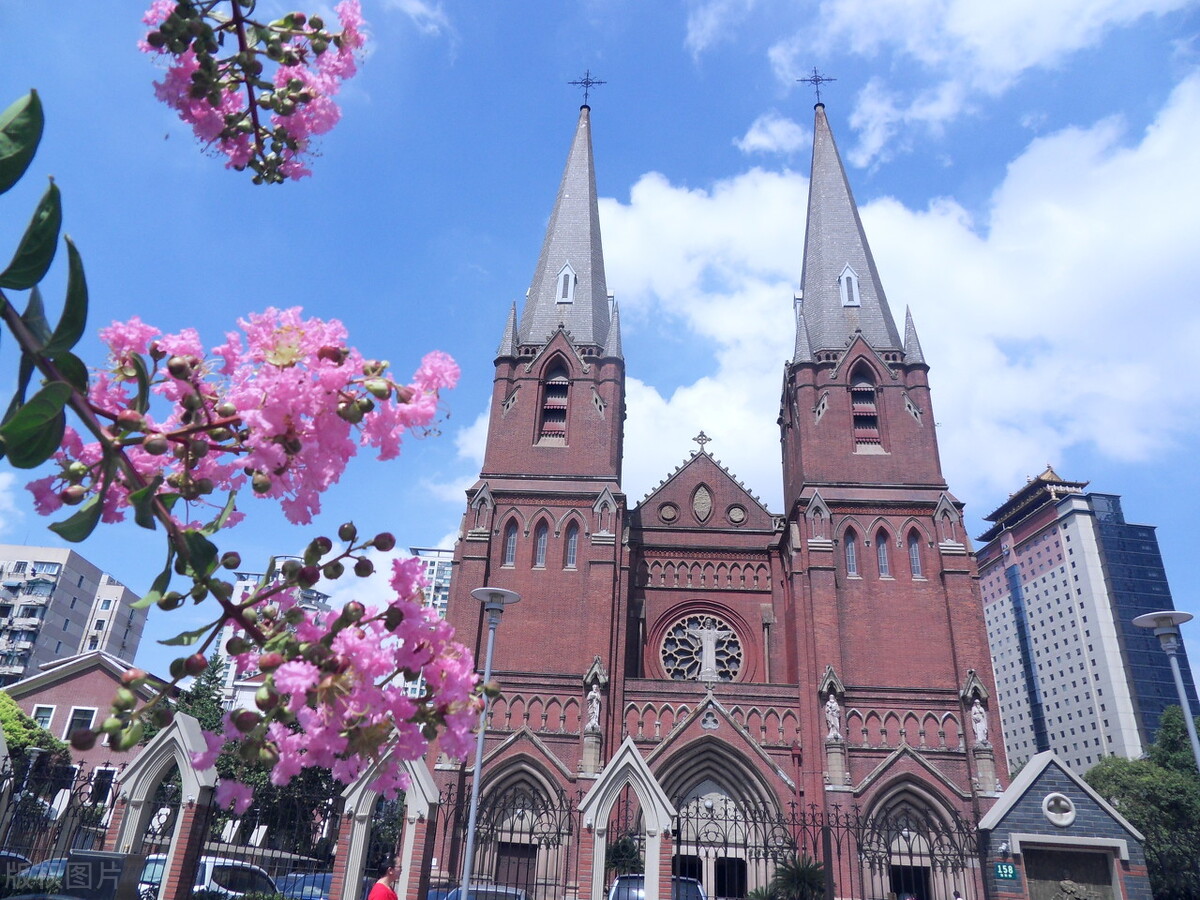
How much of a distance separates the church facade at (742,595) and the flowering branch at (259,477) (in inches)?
729

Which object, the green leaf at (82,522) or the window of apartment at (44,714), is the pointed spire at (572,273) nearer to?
the window of apartment at (44,714)

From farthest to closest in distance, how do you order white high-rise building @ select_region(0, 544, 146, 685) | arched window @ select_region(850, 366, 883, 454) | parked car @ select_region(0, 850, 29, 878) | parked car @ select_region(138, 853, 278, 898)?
white high-rise building @ select_region(0, 544, 146, 685)
arched window @ select_region(850, 366, 883, 454)
parked car @ select_region(138, 853, 278, 898)
parked car @ select_region(0, 850, 29, 878)

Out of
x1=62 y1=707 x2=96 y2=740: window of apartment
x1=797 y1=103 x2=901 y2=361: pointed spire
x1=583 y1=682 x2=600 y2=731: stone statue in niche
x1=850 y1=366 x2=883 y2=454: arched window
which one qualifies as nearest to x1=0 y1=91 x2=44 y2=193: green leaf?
x1=583 y1=682 x2=600 y2=731: stone statue in niche

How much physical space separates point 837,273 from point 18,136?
34.3 meters

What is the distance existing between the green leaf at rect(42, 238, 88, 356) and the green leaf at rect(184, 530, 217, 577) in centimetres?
60

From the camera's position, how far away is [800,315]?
32938mm

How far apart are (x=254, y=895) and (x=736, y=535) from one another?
70.3 ft

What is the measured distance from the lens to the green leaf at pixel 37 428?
200 cm

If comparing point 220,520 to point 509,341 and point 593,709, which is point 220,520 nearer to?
point 593,709

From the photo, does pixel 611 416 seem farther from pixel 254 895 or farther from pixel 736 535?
pixel 254 895

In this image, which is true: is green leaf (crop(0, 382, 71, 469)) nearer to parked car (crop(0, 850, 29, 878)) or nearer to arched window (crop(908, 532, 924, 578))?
parked car (crop(0, 850, 29, 878))

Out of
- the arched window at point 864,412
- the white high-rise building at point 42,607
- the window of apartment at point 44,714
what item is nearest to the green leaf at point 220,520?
the arched window at point 864,412

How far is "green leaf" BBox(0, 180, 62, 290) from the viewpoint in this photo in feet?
6.87

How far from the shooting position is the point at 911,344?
31391 millimetres
